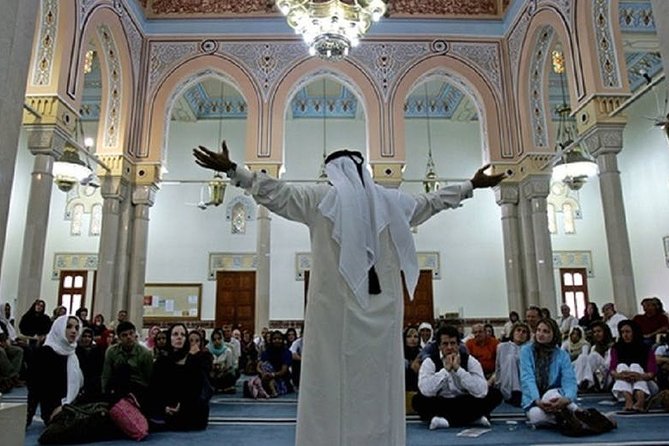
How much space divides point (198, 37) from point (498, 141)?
4.99 metres

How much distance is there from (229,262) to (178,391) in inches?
299

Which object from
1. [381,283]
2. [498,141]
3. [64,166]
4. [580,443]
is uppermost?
[498,141]

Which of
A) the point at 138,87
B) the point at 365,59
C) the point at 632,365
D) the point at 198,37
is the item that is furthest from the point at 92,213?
the point at 632,365

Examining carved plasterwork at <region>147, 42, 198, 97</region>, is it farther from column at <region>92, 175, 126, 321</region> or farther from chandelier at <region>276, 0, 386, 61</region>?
chandelier at <region>276, 0, 386, 61</region>

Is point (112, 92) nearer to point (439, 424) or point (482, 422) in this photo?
point (439, 424)

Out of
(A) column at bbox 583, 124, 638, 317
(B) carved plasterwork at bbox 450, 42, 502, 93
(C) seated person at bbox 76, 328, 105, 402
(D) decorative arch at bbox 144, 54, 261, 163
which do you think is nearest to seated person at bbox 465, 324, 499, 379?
(A) column at bbox 583, 124, 638, 317

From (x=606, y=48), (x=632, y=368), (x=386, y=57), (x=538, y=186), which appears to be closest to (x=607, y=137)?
(x=606, y=48)

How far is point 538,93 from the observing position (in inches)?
317

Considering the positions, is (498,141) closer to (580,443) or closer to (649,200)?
(649,200)

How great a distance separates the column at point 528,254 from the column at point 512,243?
7cm

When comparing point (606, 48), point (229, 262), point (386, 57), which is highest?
point (386, 57)

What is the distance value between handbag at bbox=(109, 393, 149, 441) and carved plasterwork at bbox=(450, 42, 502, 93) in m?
7.24

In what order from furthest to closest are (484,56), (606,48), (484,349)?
1. (484,56)
2. (606,48)
3. (484,349)

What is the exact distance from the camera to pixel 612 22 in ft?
20.7
